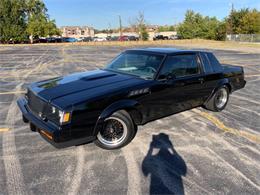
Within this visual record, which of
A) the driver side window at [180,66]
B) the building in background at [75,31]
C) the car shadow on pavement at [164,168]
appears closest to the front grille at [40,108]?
the car shadow on pavement at [164,168]

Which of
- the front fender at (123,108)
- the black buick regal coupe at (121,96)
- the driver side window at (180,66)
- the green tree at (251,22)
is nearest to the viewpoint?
the black buick regal coupe at (121,96)

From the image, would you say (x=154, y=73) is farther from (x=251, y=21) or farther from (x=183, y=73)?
(x=251, y=21)

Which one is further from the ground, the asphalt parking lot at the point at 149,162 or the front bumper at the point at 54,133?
the front bumper at the point at 54,133

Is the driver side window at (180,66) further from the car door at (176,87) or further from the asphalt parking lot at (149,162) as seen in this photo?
the asphalt parking lot at (149,162)

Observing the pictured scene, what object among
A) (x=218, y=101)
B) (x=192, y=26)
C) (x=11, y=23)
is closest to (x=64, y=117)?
(x=218, y=101)

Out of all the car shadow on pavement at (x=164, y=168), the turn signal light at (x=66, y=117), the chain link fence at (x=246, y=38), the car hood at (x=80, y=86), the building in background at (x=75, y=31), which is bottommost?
the car shadow on pavement at (x=164, y=168)

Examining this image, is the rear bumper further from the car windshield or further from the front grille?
the car windshield

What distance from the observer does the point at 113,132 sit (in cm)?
388

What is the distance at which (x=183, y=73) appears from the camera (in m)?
4.73

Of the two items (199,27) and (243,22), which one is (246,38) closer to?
(243,22)

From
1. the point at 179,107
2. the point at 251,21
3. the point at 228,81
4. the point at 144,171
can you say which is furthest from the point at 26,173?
the point at 251,21

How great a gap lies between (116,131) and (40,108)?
1258 millimetres

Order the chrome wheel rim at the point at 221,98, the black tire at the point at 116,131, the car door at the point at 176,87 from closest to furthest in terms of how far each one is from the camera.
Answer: the black tire at the point at 116,131
the car door at the point at 176,87
the chrome wheel rim at the point at 221,98

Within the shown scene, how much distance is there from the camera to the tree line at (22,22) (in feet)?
177
